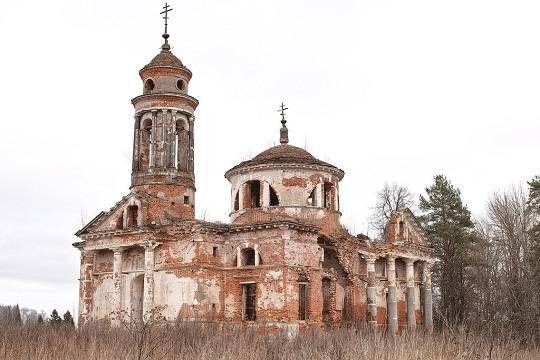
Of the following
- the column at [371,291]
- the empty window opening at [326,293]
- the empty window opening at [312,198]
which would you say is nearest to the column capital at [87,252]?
the empty window opening at [312,198]

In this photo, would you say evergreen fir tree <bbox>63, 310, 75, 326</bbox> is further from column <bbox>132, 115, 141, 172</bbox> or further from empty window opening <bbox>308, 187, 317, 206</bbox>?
empty window opening <bbox>308, 187, 317, 206</bbox>

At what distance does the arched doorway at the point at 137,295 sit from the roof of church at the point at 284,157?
6.46 m

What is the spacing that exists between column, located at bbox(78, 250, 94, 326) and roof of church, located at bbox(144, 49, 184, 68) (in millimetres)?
8684

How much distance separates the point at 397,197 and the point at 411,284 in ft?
50.9

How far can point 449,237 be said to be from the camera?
3859 centimetres

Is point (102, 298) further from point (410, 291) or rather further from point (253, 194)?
point (410, 291)

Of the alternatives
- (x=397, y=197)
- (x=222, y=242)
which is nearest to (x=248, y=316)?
(x=222, y=242)

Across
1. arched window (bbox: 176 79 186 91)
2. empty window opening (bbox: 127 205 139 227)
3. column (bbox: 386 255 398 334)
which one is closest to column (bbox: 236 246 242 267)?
empty window opening (bbox: 127 205 139 227)

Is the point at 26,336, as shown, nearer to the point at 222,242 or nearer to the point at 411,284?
the point at 222,242

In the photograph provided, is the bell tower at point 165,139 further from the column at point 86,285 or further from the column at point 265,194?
the column at point 86,285

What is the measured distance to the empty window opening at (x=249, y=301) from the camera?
80.3 ft

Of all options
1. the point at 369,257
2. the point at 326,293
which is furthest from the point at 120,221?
the point at 369,257

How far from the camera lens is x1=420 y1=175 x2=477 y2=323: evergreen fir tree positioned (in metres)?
38.1

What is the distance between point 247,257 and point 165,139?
6265 millimetres
